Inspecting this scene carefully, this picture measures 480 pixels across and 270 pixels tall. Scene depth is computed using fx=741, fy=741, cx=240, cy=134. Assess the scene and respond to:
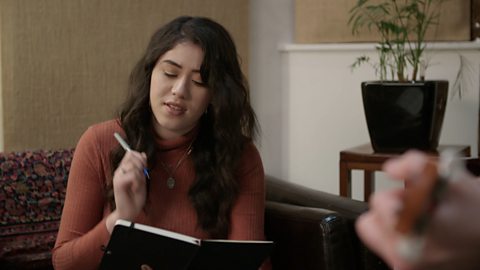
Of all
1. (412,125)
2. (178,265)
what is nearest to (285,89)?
(412,125)

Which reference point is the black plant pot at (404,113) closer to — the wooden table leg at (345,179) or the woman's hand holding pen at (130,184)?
the wooden table leg at (345,179)

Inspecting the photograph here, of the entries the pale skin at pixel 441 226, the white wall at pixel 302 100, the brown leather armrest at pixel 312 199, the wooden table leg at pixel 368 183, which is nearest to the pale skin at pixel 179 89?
the brown leather armrest at pixel 312 199

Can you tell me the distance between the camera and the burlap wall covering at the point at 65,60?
2.36 m

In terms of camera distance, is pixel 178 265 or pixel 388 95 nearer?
pixel 178 265

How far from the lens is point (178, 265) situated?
1.50 metres

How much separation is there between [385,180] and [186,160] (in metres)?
1.21

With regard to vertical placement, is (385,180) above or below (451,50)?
below

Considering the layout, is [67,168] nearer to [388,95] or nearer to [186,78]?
[186,78]

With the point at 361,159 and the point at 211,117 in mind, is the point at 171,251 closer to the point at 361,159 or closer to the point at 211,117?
the point at 211,117

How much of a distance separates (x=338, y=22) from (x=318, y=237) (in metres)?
1.32

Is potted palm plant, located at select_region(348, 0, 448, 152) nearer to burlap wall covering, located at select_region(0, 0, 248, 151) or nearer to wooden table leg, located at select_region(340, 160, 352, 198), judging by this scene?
wooden table leg, located at select_region(340, 160, 352, 198)

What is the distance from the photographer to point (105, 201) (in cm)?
178

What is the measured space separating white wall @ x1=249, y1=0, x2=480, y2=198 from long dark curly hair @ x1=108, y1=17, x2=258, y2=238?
3.61 ft

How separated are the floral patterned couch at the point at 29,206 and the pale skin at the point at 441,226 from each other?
1.87 m
